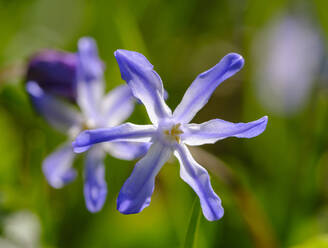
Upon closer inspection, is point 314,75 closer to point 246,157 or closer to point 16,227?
point 246,157

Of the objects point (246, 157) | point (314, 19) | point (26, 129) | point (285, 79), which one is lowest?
point (246, 157)

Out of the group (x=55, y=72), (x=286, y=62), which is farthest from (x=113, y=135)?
(x=286, y=62)

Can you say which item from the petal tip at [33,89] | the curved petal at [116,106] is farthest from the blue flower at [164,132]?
the petal tip at [33,89]

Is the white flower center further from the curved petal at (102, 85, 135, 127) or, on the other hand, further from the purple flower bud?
the purple flower bud

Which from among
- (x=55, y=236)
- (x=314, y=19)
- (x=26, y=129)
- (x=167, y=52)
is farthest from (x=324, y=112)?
(x=26, y=129)

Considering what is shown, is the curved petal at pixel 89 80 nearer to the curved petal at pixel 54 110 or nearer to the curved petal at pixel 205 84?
the curved petal at pixel 54 110

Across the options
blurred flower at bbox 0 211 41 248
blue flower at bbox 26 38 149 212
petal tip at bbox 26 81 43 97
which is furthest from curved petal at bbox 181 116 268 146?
blurred flower at bbox 0 211 41 248
